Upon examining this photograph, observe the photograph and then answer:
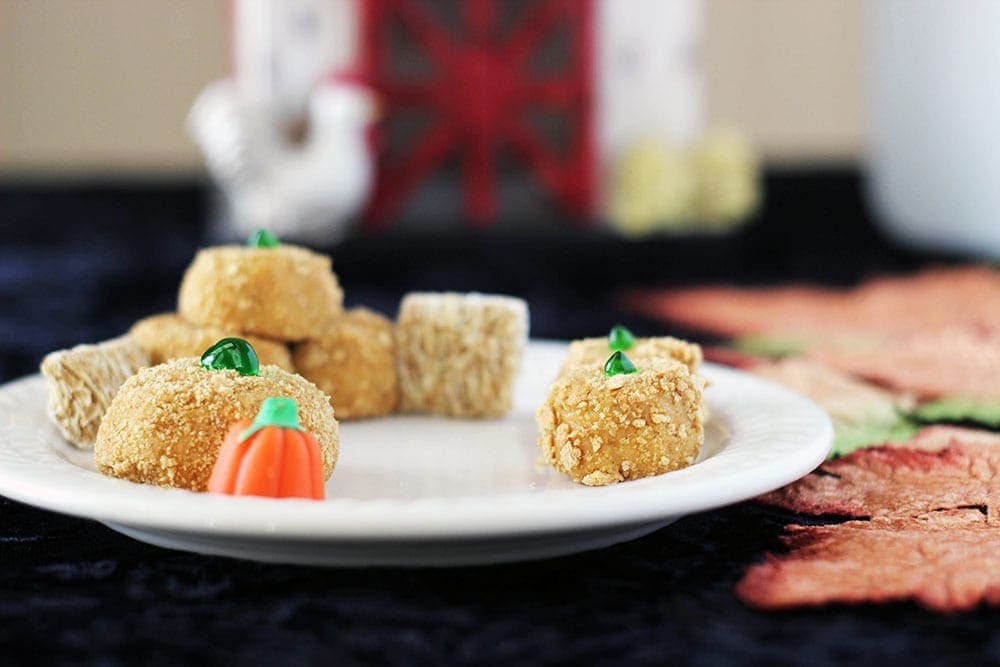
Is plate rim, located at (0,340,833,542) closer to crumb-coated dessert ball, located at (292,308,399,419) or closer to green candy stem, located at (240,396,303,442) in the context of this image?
green candy stem, located at (240,396,303,442)

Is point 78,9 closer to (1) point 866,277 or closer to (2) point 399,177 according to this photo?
(2) point 399,177

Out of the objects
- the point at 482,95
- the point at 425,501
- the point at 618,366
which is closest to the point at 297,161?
the point at 482,95

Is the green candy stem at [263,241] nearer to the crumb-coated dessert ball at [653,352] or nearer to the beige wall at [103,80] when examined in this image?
the crumb-coated dessert ball at [653,352]

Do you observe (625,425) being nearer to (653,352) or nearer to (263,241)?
(653,352)

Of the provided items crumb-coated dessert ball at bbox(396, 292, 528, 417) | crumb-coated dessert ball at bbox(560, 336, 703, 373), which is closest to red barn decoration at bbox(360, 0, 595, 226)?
crumb-coated dessert ball at bbox(396, 292, 528, 417)

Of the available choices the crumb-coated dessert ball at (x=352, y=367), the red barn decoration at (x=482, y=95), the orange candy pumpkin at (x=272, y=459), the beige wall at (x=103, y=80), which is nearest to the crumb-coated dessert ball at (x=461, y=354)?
the crumb-coated dessert ball at (x=352, y=367)
